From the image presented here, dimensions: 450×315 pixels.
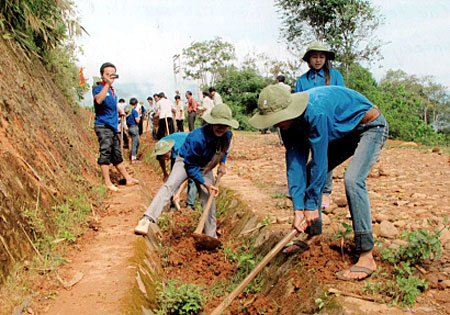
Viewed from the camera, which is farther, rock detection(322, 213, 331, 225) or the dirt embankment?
rock detection(322, 213, 331, 225)

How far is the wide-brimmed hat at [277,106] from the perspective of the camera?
2639mm

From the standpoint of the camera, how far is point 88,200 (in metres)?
5.20

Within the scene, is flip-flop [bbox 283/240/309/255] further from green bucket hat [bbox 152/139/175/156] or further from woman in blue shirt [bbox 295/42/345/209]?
green bucket hat [bbox 152/139/175/156]

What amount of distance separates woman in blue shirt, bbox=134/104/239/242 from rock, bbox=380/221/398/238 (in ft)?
5.94

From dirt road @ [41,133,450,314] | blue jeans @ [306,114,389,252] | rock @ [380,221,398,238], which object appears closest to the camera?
blue jeans @ [306,114,389,252]

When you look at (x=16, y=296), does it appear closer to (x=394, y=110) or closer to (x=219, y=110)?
(x=219, y=110)

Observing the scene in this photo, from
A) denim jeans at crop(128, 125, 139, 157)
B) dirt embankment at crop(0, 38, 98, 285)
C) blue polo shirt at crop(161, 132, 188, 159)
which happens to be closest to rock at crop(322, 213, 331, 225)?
blue polo shirt at crop(161, 132, 188, 159)

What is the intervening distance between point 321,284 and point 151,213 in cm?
231

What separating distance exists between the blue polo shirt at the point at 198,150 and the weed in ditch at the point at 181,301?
4.52 feet

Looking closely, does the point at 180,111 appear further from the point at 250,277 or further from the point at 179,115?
the point at 250,277

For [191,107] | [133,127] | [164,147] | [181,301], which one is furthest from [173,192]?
[191,107]

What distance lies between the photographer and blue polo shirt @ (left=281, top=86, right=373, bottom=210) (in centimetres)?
271

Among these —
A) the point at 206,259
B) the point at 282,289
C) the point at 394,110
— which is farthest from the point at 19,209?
the point at 394,110

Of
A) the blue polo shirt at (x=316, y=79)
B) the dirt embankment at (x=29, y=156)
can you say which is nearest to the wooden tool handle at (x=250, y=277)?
the dirt embankment at (x=29, y=156)
